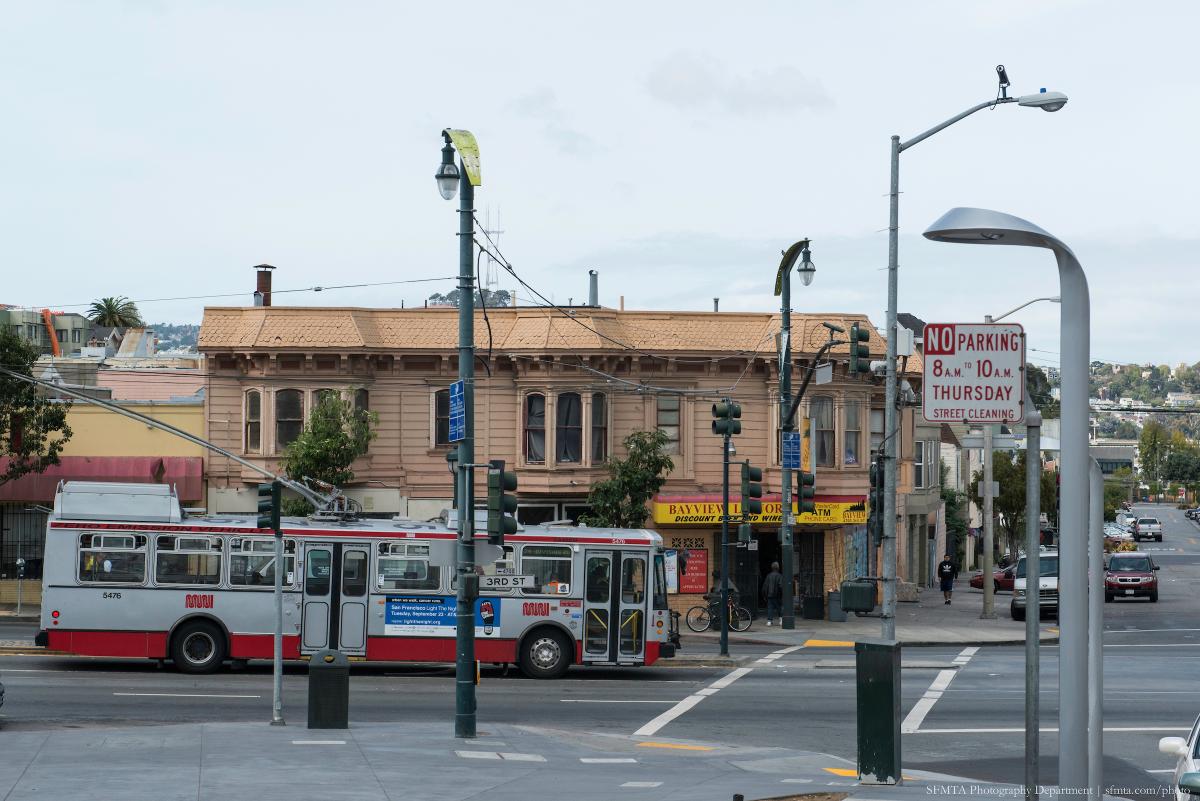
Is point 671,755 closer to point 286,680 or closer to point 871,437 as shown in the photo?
point 286,680

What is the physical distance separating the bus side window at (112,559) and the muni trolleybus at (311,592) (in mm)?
18

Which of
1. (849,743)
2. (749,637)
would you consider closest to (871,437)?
(749,637)

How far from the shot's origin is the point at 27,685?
2403 centimetres

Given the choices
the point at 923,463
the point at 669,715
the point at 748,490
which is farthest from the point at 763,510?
the point at 669,715

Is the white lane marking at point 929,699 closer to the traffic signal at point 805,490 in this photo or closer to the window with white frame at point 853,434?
the traffic signal at point 805,490

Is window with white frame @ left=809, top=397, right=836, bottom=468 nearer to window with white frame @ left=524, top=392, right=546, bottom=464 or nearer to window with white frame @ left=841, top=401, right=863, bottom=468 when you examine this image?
window with white frame @ left=841, top=401, right=863, bottom=468

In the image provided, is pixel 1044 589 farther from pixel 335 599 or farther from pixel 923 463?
pixel 335 599

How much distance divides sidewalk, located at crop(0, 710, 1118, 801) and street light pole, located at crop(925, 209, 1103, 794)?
4819 millimetres

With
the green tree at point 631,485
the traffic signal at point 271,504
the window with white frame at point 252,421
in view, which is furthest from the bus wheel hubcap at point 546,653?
the window with white frame at point 252,421

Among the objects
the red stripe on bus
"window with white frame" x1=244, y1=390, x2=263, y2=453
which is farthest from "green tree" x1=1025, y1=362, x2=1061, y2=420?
the red stripe on bus

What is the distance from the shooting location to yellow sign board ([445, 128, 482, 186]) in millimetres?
19203

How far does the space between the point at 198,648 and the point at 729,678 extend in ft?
32.4

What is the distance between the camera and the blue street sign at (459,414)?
19500mm

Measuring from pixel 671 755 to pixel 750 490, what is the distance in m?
16.8
